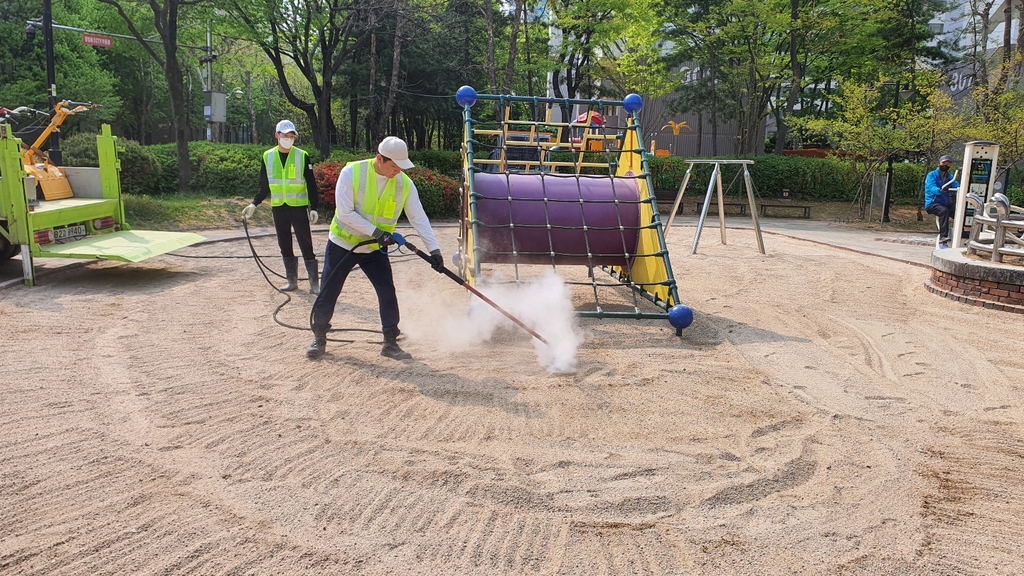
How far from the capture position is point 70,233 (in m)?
8.00

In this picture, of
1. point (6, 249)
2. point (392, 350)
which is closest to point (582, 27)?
point (6, 249)

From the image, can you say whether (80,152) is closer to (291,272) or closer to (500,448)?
(291,272)

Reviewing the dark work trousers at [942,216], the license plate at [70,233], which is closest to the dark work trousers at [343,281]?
the license plate at [70,233]

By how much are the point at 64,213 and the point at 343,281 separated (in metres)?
4.43

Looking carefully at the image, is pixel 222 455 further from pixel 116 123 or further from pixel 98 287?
pixel 116 123

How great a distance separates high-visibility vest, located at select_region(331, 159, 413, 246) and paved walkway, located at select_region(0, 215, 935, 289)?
4358mm

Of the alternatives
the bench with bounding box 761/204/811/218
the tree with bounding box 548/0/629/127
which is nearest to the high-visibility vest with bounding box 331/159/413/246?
the bench with bounding box 761/204/811/218

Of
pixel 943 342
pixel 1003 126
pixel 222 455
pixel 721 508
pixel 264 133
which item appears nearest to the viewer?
pixel 721 508

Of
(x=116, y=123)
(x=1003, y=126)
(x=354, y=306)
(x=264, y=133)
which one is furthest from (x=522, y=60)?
(x=264, y=133)

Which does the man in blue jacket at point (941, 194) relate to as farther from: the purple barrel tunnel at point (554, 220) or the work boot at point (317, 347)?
the work boot at point (317, 347)

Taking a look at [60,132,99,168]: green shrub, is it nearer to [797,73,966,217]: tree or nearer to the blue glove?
the blue glove

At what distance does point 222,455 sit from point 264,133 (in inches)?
2026

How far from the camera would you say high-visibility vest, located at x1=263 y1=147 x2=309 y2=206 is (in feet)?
24.3

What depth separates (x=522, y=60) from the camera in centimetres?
2484
